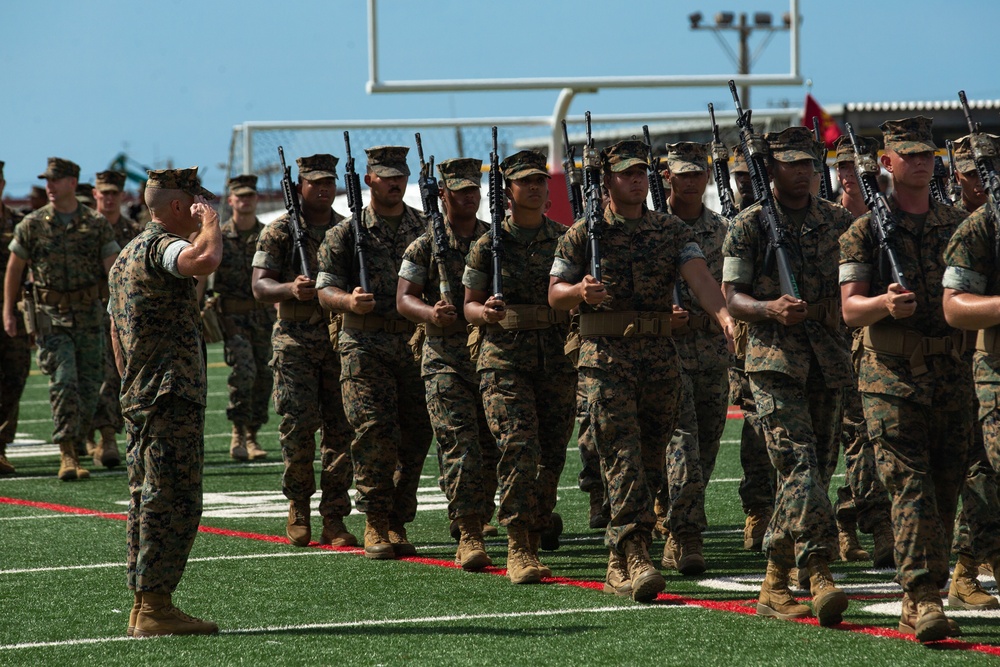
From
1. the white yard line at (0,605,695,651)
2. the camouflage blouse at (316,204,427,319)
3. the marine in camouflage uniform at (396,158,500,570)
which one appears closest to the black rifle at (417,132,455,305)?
the marine in camouflage uniform at (396,158,500,570)

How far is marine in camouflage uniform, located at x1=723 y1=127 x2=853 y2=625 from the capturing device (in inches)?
300

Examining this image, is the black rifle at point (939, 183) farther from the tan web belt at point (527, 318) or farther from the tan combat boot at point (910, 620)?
the tan combat boot at point (910, 620)

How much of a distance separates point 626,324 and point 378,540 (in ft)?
8.04

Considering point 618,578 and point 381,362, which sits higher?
point 381,362

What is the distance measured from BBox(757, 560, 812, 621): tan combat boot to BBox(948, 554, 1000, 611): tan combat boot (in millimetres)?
760

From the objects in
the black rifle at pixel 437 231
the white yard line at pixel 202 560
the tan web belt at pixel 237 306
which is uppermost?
the black rifle at pixel 437 231

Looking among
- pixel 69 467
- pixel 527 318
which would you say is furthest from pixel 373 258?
pixel 69 467

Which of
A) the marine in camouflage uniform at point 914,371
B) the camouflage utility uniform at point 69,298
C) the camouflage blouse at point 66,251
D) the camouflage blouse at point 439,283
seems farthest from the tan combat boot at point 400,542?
the camouflage blouse at point 66,251

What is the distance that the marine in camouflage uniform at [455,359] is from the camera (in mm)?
9492

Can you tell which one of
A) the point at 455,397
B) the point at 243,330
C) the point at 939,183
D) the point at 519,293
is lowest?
the point at 455,397

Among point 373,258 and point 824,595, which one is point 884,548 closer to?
point 824,595

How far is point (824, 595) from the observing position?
741cm

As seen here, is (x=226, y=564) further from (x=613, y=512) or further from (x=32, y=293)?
(x=32, y=293)

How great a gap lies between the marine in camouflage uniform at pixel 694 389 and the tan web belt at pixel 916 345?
158 cm
